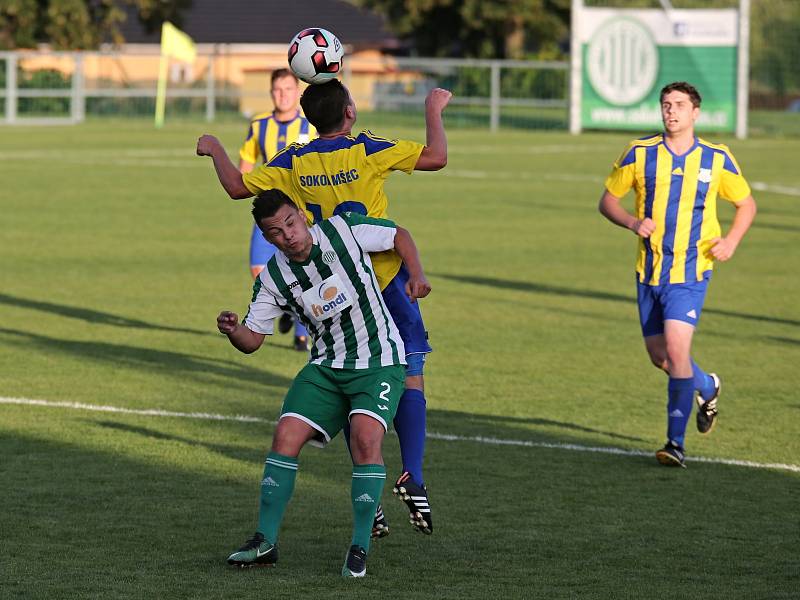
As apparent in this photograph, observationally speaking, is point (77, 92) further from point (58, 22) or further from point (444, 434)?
point (444, 434)

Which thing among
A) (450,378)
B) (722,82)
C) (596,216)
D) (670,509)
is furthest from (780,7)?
(670,509)

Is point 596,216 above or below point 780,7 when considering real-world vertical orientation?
below

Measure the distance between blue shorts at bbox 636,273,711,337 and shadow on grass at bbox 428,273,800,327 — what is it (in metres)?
5.27

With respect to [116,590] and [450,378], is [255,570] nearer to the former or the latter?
[116,590]

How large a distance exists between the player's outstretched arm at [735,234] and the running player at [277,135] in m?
4.19

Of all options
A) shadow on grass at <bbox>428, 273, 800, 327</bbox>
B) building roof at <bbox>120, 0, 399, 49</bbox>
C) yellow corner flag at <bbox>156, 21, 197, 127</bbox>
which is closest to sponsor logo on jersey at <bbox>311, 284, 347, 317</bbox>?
shadow on grass at <bbox>428, 273, 800, 327</bbox>

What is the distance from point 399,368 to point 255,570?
97 cm

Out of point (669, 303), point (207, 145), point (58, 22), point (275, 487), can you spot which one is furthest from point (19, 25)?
point (275, 487)

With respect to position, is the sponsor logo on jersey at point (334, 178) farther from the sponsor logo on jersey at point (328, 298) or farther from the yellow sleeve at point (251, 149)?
the yellow sleeve at point (251, 149)

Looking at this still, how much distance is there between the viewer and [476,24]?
62125 millimetres

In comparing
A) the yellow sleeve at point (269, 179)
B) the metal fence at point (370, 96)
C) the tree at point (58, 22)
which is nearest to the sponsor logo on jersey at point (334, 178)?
the yellow sleeve at point (269, 179)

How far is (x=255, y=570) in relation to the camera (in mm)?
6059

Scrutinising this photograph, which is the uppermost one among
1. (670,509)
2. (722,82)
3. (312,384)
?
(722,82)

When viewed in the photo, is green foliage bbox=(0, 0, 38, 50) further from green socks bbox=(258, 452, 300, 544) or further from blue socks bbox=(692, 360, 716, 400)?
green socks bbox=(258, 452, 300, 544)
